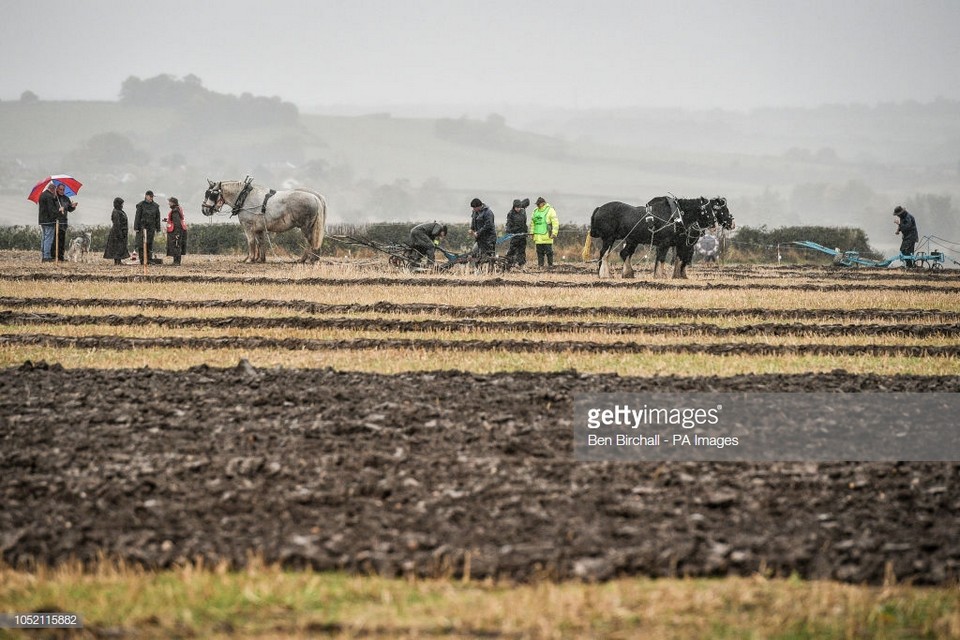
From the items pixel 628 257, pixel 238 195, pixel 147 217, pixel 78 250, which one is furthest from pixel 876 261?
pixel 78 250

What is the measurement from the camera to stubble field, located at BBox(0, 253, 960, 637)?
255 inches

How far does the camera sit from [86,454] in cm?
867

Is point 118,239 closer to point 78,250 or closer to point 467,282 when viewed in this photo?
point 78,250

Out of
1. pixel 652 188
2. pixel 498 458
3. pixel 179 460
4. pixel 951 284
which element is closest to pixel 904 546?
pixel 498 458

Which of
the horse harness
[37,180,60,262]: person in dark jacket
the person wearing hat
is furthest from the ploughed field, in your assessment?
Answer: the person wearing hat

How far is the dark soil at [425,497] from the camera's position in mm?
6551

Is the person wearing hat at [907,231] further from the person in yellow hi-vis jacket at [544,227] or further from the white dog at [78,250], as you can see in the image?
the white dog at [78,250]

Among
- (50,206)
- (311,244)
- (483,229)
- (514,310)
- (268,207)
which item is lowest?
(514,310)

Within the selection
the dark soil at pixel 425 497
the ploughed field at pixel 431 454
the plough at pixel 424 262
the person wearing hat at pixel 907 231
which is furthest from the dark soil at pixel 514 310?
the person wearing hat at pixel 907 231

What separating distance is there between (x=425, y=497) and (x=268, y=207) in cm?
2485

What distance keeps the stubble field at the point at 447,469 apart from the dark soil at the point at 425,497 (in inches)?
0.8

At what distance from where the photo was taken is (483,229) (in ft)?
94.8

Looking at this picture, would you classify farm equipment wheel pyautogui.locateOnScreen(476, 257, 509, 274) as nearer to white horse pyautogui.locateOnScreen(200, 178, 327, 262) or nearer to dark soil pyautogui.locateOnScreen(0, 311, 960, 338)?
white horse pyautogui.locateOnScreen(200, 178, 327, 262)

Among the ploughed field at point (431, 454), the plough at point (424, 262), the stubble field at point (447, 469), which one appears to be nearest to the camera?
the stubble field at point (447, 469)
